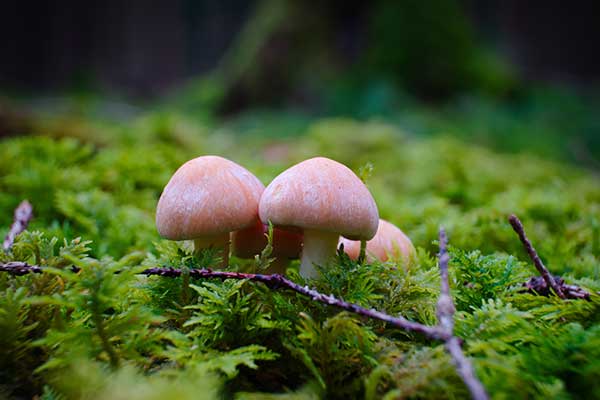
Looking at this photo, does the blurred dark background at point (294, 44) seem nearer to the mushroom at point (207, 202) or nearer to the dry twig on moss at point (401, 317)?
the mushroom at point (207, 202)

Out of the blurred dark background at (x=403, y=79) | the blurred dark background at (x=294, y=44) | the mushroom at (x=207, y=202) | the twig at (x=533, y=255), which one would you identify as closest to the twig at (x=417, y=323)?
the mushroom at (x=207, y=202)

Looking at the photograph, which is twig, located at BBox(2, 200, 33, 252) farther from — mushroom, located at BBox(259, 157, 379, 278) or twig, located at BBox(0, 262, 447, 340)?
mushroom, located at BBox(259, 157, 379, 278)

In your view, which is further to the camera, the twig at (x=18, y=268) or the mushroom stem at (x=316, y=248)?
the mushroom stem at (x=316, y=248)

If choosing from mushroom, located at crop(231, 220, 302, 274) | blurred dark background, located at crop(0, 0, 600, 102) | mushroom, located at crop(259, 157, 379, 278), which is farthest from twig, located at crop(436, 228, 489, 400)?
blurred dark background, located at crop(0, 0, 600, 102)

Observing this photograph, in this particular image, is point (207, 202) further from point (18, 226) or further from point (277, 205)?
point (18, 226)

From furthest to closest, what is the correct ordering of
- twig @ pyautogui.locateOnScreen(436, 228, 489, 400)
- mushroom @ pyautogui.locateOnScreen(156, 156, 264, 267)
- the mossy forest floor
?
mushroom @ pyautogui.locateOnScreen(156, 156, 264, 267)
the mossy forest floor
twig @ pyautogui.locateOnScreen(436, 228, 489, 400)

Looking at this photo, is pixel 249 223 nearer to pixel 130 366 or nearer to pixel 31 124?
pixel 130 366
